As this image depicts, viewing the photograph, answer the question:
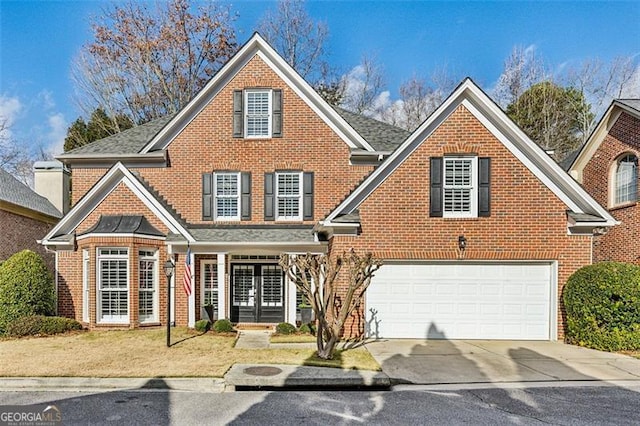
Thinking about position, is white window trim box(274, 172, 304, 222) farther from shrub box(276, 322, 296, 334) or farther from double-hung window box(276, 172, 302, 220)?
shrub box(276, 322, 296, 334)

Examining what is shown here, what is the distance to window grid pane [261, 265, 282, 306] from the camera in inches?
543

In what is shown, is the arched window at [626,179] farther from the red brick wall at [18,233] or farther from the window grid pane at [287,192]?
the red brick wall at [18,233]

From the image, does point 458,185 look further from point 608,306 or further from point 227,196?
point 227,196

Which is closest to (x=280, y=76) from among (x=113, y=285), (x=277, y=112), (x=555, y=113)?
(x=277, y=112)

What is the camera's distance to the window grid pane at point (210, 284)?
44.9 ft

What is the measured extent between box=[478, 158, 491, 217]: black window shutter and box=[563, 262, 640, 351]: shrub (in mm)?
2712

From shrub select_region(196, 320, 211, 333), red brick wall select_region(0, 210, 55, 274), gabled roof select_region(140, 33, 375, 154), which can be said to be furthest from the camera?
red brick wall select_region(0, 210, 55, 274)

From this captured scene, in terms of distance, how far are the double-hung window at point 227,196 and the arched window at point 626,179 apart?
13625 millimetres

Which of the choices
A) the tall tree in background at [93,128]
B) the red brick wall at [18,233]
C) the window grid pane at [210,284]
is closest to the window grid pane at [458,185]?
the window grid pane at [210,284]

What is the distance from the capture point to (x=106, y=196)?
12.9 meters

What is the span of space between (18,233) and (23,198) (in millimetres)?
1484

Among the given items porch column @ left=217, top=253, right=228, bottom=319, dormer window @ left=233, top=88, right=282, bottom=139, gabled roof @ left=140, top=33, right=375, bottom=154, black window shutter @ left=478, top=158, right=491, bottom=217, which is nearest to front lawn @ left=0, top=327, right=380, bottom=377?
porch column @ left=217, top=253, right=228, bottom=319

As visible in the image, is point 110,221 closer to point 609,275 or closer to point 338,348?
point 338,348

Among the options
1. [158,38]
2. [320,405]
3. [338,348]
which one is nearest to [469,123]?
[338,348]
